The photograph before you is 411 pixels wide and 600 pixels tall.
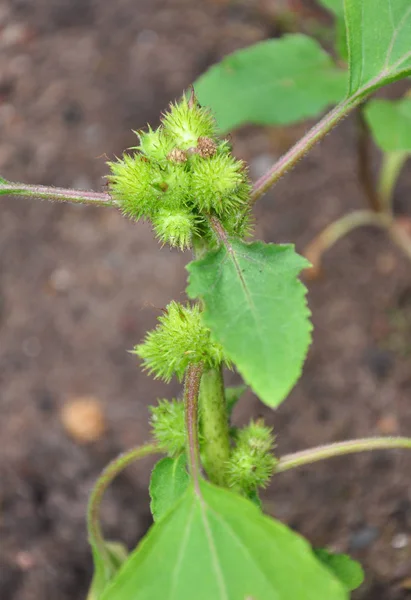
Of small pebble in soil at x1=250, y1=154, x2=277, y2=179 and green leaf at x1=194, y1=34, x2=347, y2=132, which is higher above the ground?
green leaf at x1=194, y1=34, x2=347, y2=132

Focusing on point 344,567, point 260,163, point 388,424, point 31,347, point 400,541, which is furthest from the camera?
point 260,163

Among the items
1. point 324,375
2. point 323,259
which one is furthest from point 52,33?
point 324,375

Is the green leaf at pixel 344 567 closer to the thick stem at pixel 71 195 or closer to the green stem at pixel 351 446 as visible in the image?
the green stem at pixel 351 446

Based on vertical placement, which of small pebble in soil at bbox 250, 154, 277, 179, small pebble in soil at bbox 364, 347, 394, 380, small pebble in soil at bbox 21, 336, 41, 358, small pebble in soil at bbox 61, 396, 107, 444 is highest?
small pebble in soil at bbox 250, 154, 277, 179

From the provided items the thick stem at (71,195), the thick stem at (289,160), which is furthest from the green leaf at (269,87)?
the thick stem at (71,195)

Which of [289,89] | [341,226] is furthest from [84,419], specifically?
[289,89]

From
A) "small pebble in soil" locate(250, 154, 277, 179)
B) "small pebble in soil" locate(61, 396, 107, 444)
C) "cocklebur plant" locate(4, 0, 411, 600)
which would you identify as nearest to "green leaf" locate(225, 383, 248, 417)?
"cocklebur plant" locate(4, 0, 411, 600)

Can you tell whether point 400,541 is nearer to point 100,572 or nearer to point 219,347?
point 100,572

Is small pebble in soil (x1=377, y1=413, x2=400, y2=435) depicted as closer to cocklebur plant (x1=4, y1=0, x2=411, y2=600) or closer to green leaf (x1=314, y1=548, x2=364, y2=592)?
green leaf (x1=314, y1=548, x2=364, y2=592)
